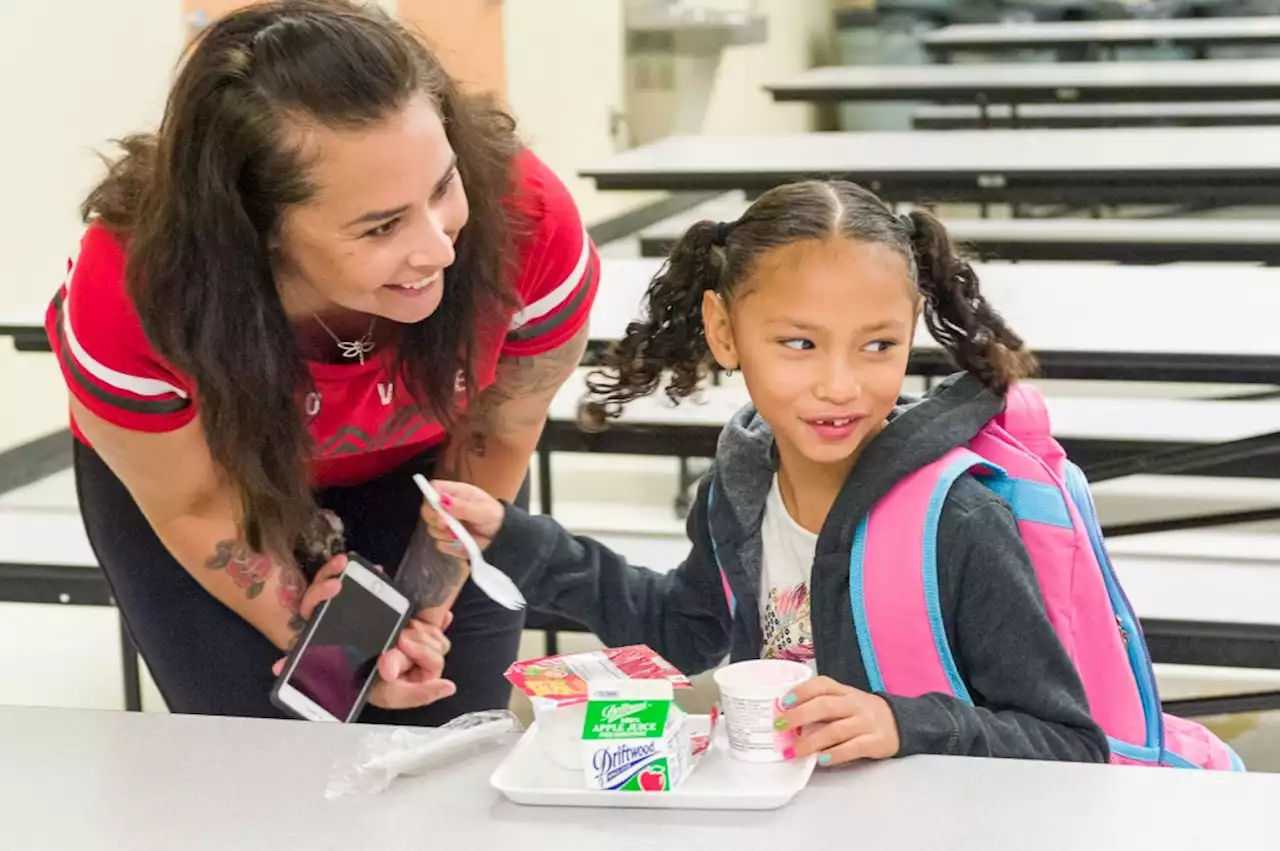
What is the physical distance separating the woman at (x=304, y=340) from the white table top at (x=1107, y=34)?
510 centimetres

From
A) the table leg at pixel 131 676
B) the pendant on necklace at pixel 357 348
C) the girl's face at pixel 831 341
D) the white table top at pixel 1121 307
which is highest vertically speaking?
the girl's face at pixel 831 341

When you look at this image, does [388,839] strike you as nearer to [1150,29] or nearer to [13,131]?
[13,131]

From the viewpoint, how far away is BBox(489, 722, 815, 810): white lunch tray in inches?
38.0

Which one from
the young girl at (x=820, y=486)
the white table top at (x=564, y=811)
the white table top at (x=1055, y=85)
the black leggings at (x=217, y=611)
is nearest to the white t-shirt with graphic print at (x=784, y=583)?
the young girl at (x=820, y=486)

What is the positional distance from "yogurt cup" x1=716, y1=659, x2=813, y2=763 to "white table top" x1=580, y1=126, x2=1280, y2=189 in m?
2.37

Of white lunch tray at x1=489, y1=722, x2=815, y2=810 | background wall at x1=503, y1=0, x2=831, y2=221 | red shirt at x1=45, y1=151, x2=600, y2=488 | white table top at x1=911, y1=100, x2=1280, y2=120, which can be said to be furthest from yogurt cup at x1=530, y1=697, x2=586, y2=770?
white table top at x1=911, y1=100, x2=1280, y2=120

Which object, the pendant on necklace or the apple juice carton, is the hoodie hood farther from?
the pendant on necklace

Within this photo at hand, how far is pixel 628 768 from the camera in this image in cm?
98

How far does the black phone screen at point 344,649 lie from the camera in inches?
65.4

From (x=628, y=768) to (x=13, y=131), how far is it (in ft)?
9.28

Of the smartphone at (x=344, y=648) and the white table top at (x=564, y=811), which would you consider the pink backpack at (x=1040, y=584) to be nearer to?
the white table top at (x=564, y=811)

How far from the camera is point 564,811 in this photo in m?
0.98

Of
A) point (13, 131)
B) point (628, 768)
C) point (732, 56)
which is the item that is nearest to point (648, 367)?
point (628, 768)

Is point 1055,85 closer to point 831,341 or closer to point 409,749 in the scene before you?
point 831,341
